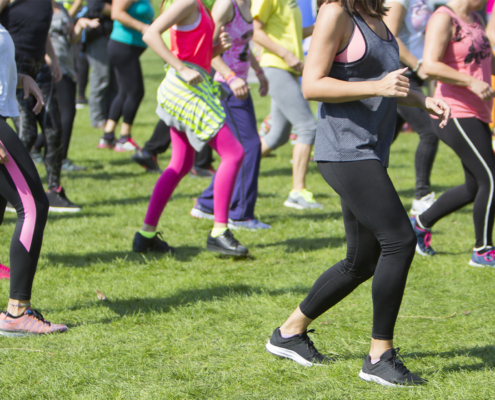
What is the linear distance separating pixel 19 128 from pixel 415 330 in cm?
423

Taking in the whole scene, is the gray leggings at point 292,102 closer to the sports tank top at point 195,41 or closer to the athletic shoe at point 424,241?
the sports tank top at point 195,41

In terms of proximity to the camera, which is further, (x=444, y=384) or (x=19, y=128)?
(x=19, y=128)

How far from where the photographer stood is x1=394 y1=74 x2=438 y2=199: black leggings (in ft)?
20.0

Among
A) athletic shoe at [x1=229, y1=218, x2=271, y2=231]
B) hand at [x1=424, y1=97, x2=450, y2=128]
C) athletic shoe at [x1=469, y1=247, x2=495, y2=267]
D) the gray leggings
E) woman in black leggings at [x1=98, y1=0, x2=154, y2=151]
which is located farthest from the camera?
woman in black leggings at [x1=98, y1=0, x2=154, y2=151]

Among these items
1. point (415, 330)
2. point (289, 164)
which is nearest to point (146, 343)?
point (415, 330)

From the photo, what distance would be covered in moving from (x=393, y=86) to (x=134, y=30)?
650 centimetres

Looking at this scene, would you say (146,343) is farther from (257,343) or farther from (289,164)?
(289,164)

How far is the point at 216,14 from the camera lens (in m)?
5.04

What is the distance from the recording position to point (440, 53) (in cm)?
442

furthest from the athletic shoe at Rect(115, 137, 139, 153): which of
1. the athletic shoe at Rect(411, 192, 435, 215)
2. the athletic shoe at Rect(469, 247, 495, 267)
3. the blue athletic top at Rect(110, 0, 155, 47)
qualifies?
the athletic shoe at Rect(469, 247, 495, 267)

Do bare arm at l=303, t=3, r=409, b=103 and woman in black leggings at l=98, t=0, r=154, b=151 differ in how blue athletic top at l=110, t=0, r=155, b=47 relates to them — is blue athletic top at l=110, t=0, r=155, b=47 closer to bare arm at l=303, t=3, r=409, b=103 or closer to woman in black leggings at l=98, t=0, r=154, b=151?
woman in black leggings at l=98, t=0, r=154, b=151

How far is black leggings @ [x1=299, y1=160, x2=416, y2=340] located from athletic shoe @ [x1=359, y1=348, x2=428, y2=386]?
3.6 inches

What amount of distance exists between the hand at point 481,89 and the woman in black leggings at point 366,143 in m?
1.54

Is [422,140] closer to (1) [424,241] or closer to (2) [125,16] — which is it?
(1) [424,241]
